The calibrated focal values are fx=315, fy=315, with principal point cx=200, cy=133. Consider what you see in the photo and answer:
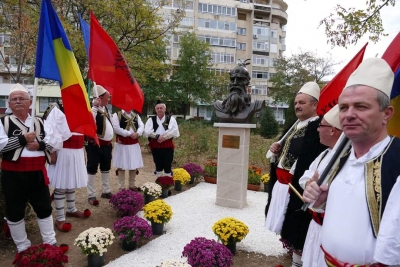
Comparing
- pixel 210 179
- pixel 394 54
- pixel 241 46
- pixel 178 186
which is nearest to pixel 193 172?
pixel 210 179

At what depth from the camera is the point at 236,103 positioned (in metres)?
6.05

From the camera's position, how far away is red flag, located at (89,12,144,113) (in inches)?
188

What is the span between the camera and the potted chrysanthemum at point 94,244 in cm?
382

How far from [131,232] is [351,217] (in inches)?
129

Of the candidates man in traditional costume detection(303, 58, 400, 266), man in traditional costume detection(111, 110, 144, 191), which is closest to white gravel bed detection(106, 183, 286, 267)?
man in traditional costume detection(111, 110, 144, 191)

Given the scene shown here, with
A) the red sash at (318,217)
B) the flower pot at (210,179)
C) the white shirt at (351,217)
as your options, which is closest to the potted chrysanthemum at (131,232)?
the red sash at (318,217)

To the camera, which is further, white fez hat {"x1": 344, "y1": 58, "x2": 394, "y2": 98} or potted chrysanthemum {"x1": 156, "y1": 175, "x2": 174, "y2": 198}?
potted chrysanthemum {"x1": 156, "y1": 175, "x2": 174, "y2": 198}

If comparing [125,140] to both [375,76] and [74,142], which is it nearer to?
[74,142]

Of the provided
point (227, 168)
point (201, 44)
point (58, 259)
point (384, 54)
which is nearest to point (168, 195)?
point (227, 168)

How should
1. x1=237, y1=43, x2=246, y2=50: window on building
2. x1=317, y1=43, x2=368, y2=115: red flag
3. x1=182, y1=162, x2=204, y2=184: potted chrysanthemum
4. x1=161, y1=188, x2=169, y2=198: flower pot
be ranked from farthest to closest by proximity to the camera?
x1=237, y1=43, x2=246, y2=50: window on building, x1=182, y1=162, x2=204, y2=184: potted chrysanthemum, x1=161, y1=188, x2=169, y2=198: flower pot, x1=317, y1=43, x2=368, y2=115: red flag

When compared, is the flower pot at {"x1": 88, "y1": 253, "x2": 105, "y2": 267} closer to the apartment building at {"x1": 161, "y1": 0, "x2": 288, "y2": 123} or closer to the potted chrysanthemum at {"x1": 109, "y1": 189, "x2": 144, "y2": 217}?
the potted chrysanthemum at {"x1": 109, "y1": 189, "x2": 144, "y2": 217}

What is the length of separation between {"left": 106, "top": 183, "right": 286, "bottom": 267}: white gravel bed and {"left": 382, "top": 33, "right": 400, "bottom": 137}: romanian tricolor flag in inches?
109

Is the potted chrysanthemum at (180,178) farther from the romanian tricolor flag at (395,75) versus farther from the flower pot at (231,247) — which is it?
the romanian tricolor flag at (395,75)

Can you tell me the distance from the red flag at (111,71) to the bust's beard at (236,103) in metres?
1.84
